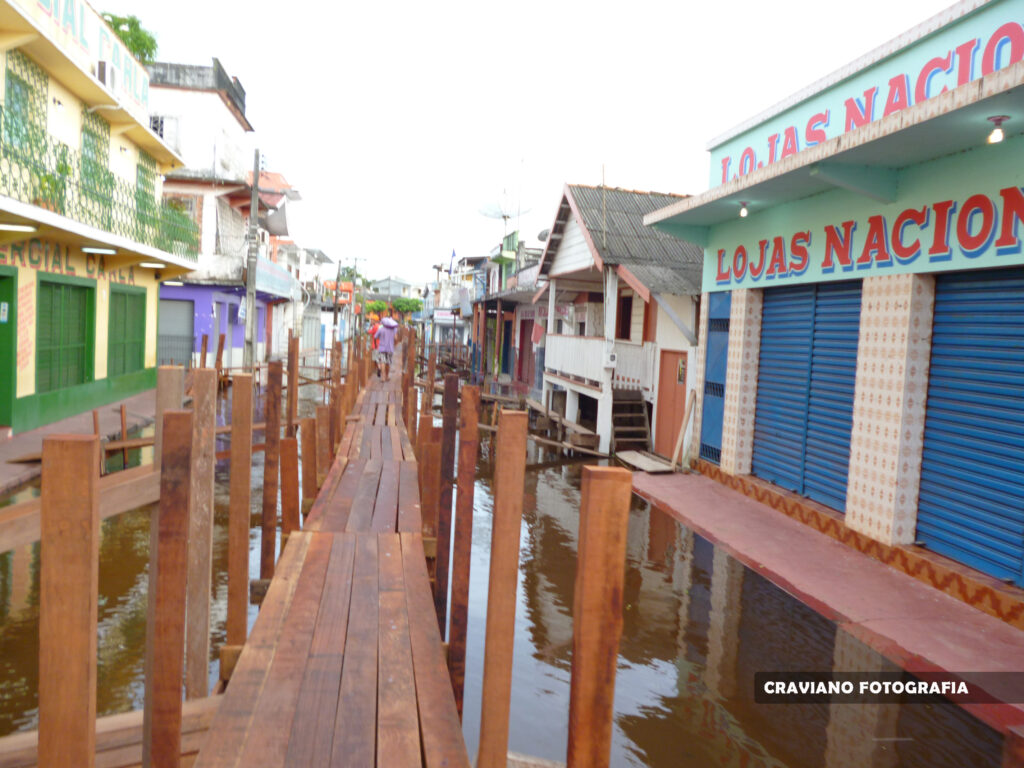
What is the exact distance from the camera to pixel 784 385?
10336 mm

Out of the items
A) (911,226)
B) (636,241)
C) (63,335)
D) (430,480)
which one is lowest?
(430,480)

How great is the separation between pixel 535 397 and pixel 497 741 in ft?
68.4

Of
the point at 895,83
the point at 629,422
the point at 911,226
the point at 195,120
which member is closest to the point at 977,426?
the point at 911,226

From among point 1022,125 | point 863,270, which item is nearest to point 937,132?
point 1022,125

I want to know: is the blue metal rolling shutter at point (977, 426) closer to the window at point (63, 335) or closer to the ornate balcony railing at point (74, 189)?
the ornate balcony railing at point (74, 189)

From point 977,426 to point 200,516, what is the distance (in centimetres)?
669

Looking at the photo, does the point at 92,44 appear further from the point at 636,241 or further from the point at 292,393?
the point at 636,241

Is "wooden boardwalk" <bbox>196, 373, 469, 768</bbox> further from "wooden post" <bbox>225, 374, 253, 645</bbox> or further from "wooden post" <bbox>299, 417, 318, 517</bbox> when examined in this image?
"wooden post" <bbox>299, 417, 318, 517</bbox>

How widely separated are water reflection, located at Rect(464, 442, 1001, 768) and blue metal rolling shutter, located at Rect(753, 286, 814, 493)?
80.7 inches

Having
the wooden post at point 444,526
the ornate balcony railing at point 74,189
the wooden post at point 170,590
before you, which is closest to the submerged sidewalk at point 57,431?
the wooden post at point 444,526

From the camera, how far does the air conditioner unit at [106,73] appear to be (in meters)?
14.9

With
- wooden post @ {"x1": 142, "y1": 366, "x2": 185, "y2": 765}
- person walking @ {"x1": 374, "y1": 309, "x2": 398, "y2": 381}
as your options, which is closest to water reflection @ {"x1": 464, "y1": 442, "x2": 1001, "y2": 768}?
wooden post @ {"x1": 142, "y1": 366, "x2": 185, "y2": 765}

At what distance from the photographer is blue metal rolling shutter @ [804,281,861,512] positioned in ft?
28.9

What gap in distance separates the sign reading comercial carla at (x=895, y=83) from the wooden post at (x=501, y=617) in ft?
21.8
